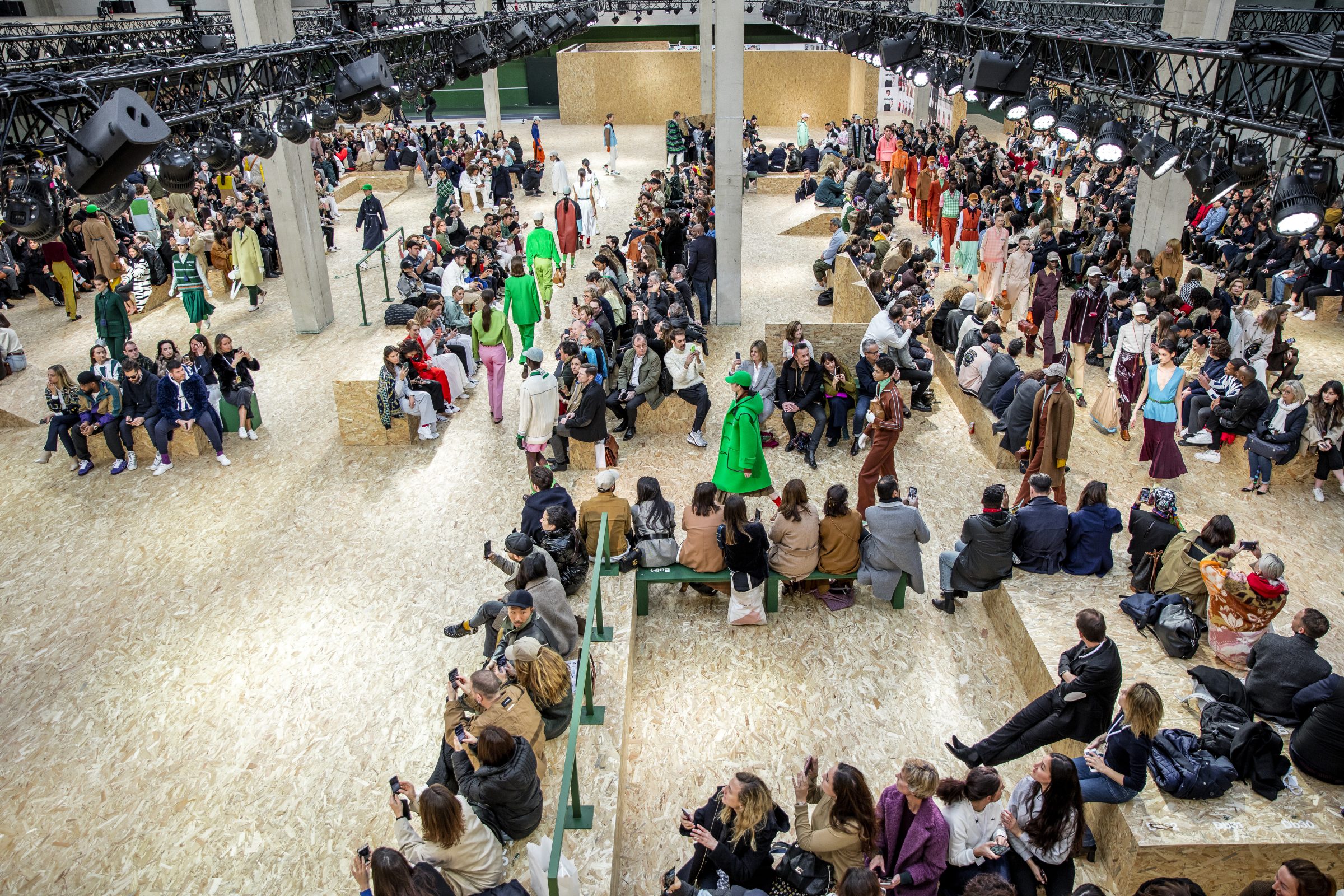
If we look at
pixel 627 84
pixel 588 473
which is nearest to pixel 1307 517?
pixel 588 473

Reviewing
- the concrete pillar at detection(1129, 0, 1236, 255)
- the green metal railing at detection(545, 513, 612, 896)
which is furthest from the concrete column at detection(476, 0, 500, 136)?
the green metal railing at detection(545, 513, 612, 896)

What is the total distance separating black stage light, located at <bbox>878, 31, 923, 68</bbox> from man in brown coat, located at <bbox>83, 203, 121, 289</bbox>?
13110mm

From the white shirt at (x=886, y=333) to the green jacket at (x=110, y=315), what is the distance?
29.6ft

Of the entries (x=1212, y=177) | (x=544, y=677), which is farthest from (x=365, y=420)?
(x=1212, y=177)

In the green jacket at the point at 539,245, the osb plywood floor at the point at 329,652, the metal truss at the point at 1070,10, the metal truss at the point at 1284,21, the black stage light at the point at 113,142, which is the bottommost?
the osb plywood floor at the point at 329,652

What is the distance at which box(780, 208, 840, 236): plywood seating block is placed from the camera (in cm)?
1769

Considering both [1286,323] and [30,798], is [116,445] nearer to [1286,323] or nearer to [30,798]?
[30,798]

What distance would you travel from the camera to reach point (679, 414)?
934 cm

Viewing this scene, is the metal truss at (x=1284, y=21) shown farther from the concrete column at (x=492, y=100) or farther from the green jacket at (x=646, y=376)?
the concrete column at (x=492, y=100)

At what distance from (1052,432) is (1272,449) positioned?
8.01 feet

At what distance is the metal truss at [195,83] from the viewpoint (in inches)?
231

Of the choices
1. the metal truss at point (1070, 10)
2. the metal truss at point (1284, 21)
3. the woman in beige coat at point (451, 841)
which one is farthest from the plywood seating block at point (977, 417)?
the metal truss at point (1284, 21)

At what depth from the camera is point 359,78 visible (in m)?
10.5

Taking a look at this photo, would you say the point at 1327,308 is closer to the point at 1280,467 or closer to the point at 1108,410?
the point at 1280,467
